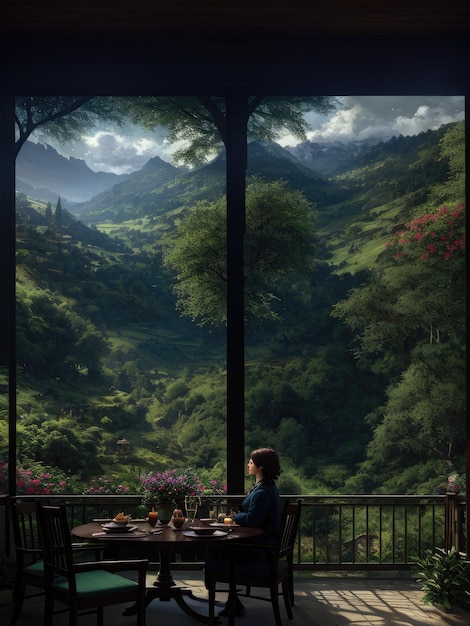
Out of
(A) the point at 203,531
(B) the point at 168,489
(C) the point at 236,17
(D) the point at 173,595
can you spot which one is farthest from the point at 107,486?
(C) the point at 236,17

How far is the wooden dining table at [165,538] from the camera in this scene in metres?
5.72

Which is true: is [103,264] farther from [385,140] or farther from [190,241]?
[385,140]

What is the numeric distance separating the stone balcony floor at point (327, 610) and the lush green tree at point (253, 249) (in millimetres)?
6659

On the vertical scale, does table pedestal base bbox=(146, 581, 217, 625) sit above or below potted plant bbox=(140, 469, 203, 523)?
below

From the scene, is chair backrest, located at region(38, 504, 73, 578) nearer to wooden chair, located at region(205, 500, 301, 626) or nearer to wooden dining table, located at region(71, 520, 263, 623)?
wooden dining table, located at region(71, 520, 263, 623)

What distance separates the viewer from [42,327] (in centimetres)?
1405

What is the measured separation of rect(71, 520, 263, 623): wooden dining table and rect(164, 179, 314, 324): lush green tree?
24.0ft

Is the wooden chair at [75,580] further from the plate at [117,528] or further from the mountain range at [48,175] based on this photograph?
the mountain range at [48,175]

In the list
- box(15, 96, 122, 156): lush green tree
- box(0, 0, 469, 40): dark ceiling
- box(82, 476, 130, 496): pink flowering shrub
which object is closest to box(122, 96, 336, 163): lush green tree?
box(15, 96, 122, 156): lush green tree

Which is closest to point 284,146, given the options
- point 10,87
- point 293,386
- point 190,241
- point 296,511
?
point 190,241

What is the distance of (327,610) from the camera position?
653 cm

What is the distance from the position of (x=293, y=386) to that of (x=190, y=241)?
8.38 feet

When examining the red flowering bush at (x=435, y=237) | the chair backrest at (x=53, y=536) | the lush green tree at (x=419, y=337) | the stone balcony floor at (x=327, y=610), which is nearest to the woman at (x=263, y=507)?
the stone balcony floor at (x=327, y=610)

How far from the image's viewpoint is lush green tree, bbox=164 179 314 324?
13.4 m
